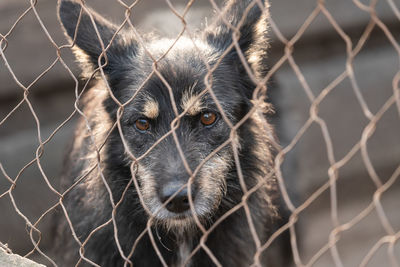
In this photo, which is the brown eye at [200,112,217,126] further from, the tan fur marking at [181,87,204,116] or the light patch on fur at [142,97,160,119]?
the light patch on fur at [142,97,160,119]

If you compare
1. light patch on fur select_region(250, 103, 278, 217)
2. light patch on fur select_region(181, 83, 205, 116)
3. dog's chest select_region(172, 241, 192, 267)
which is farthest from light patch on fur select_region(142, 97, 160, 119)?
dog's chest select_region(172, 241, 192, 267)

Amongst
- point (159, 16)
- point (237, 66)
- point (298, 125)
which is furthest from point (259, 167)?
point (159, 16)

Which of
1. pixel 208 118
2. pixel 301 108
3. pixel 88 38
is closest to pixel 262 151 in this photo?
pixel 208 118

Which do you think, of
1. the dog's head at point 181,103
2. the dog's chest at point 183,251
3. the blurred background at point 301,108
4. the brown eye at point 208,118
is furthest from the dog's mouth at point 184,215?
the blurred background at point 301,108

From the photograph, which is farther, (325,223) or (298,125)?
(325,223)

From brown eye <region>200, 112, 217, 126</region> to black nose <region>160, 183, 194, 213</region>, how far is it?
18.9 inches

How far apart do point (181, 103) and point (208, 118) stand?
174mm

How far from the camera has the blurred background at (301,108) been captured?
548cm

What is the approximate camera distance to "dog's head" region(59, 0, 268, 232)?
3000mm

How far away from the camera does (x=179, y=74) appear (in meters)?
3.20

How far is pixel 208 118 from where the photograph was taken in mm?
3174

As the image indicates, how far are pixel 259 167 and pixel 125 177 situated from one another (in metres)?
0.80

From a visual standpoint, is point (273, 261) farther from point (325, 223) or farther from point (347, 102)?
point (347, 102)

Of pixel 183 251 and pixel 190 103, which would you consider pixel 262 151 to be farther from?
pixel 183 251
